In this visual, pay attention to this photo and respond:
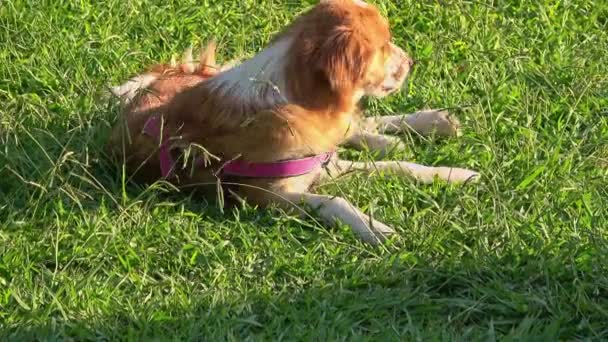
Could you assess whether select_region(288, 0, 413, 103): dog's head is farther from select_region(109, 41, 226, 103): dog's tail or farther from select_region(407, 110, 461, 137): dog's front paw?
select_region(109, 41, 226, 103): dog's tail

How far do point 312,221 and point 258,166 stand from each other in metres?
0.32

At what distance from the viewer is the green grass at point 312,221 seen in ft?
15.2

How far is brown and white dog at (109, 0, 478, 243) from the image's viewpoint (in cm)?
529

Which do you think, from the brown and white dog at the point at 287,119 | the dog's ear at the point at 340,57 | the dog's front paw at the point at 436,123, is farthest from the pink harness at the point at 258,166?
the dog's front paw at the point at 436,123

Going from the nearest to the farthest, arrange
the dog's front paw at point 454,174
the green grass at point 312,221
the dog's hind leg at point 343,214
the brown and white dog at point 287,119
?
1. the green grass at point 312,221
2. the dog's hind leg at point 343,214
3. the brown and white dog at point 287,119
4. the dog's front paw at point 454,174

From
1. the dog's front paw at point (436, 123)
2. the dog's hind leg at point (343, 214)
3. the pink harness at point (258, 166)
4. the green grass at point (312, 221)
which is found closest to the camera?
the green grass at point (312, 221)

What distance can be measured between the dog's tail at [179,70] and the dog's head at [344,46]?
825 millimetres

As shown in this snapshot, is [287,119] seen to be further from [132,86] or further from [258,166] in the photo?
[132,86]

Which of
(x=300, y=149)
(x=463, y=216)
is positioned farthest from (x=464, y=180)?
(x=300, y=149)

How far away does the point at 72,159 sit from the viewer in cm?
534

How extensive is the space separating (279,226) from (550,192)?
1166mm

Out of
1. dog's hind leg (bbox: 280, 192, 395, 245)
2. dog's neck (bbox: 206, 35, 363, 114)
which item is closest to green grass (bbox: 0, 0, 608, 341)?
dog's hind leg (bbox: 280, 192, 395, 245)

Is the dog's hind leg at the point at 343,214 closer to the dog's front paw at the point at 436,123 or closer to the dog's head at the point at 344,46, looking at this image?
the dog's head at the point at 344,46

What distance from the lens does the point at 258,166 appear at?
17.7 feet
